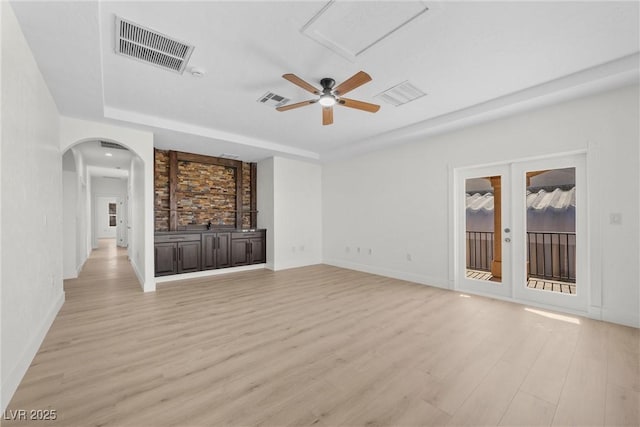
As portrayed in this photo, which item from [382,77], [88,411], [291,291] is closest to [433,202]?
[382,77]

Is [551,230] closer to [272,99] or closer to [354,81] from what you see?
[354,81]

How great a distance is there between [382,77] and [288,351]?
3075 mm

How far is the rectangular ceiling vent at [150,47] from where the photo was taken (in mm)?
2326

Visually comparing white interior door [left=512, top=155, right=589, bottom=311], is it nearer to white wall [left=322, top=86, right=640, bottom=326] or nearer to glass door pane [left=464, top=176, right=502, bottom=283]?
white wall [left=322, top=86, right=640, bottom=326]

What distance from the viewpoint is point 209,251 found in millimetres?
5812

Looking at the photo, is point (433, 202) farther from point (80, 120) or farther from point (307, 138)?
point (80, 120)

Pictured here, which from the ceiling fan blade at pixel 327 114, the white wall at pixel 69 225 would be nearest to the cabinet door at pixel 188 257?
the white wall at pixel 69 225

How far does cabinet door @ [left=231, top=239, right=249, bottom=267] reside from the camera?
6195 millimetres

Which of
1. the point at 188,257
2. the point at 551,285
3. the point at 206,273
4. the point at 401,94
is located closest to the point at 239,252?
the point at 206,273

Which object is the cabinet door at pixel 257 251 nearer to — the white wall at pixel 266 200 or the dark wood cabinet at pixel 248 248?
the dark wood cabinet at pixel 248 248

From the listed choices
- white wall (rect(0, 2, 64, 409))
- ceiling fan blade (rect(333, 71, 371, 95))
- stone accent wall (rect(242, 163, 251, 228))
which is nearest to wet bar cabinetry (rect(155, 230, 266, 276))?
stone accent wall (rect(242, 163, 251, 228))

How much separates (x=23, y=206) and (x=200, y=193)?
163 inches

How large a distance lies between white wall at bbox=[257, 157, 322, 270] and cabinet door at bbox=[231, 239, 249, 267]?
0.53 m

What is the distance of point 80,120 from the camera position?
4.00 m
